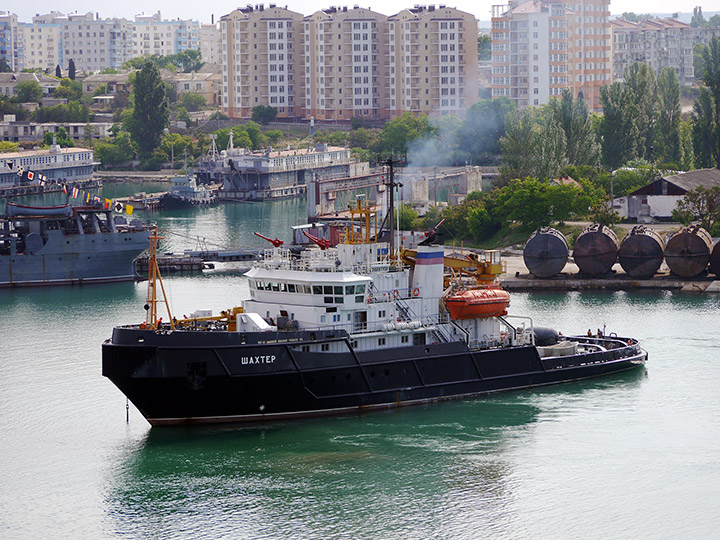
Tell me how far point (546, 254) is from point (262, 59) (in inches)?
3668

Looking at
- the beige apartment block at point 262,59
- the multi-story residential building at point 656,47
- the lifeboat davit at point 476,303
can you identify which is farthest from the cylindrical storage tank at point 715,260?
the multi-story residential building at point 656,47

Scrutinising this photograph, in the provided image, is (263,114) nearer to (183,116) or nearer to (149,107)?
(183,116)

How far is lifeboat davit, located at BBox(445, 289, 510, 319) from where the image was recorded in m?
35.9

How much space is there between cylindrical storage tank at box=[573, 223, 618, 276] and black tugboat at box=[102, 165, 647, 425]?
18223 millimetres

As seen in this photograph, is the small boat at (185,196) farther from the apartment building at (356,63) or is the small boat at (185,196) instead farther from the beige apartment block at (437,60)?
the apartment building at (356,63)

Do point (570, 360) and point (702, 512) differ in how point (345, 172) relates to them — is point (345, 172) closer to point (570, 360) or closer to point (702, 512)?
point (570, 360)

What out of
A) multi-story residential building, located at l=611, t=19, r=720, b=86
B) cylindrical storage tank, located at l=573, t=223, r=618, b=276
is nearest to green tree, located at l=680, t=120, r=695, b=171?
cylindrical storage tank, located at l=573, t=223, r=618, b=276

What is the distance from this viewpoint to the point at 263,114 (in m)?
142

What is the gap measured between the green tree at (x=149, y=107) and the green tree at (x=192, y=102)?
2865 centimetres

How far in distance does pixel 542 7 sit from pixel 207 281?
252 feet

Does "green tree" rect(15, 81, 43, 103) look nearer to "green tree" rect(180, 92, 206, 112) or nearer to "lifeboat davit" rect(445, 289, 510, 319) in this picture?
"green tree" rect(180, 92, 206, 112)

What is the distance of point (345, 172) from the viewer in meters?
119

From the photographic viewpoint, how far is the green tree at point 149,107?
127188mm

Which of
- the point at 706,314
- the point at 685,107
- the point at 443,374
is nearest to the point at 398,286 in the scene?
the point at 443,374
